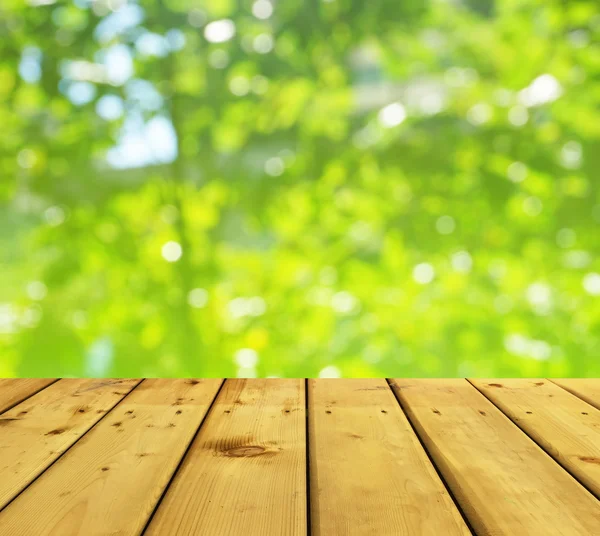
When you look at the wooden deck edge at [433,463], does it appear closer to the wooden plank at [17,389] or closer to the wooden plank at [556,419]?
the wooden plank at [556,419]

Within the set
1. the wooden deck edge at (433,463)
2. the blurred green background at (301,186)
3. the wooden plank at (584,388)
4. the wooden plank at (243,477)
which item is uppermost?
the blurred green background at (301,186)

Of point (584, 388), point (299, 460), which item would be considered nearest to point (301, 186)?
point (584, 388)

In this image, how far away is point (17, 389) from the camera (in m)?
1.47

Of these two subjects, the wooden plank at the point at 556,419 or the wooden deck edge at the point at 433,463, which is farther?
the wooden plank at the point at 556,419

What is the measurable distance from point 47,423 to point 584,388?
1.17m

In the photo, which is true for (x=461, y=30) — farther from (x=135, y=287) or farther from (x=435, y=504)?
(x=435, y=504)

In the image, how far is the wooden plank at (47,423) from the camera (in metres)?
0.94

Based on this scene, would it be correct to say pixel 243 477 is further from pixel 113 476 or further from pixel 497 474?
pixel 497 474

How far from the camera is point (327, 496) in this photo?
84 centimetres

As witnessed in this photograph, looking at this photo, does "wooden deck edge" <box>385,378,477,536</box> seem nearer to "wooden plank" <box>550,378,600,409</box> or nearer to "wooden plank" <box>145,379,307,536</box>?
"wooden plank" <box>145,379,307,536</box>

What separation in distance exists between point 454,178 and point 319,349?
0.65 meters

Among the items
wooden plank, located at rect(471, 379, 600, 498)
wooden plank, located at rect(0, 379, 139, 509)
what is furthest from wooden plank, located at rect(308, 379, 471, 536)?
wooden plank, located at rect(0, 379, 139, 509)

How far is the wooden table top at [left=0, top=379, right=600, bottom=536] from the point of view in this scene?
30.8 inches

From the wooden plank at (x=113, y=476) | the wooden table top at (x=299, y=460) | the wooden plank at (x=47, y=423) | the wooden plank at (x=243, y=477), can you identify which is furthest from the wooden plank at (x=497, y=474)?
the wooden plank at (x=47, y=423)
